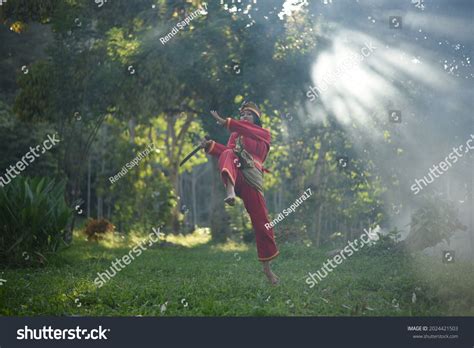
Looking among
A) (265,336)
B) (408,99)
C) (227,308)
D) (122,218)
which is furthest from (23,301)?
(122,218)

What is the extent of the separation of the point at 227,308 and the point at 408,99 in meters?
5.32

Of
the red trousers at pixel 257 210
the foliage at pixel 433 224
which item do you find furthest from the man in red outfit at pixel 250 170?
the foliage at pixel 433 224

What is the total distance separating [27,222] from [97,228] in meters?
3.61

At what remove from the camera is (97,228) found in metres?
12.9

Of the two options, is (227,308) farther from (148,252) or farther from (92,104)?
(92,104)

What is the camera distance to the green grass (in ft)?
23.1

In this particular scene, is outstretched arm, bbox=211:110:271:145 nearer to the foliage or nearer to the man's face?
the man's face

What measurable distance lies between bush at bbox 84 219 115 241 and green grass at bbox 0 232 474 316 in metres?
3.00

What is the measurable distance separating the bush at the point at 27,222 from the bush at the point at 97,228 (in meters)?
2.99

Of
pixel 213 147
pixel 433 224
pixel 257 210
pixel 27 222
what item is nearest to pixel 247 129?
pixel 213 147

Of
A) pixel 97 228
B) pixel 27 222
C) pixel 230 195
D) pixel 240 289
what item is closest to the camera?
pixel 240 289

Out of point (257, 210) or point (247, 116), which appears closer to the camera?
point (257, 210)

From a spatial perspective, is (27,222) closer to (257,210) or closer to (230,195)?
(230,195)

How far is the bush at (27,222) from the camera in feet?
30.1
